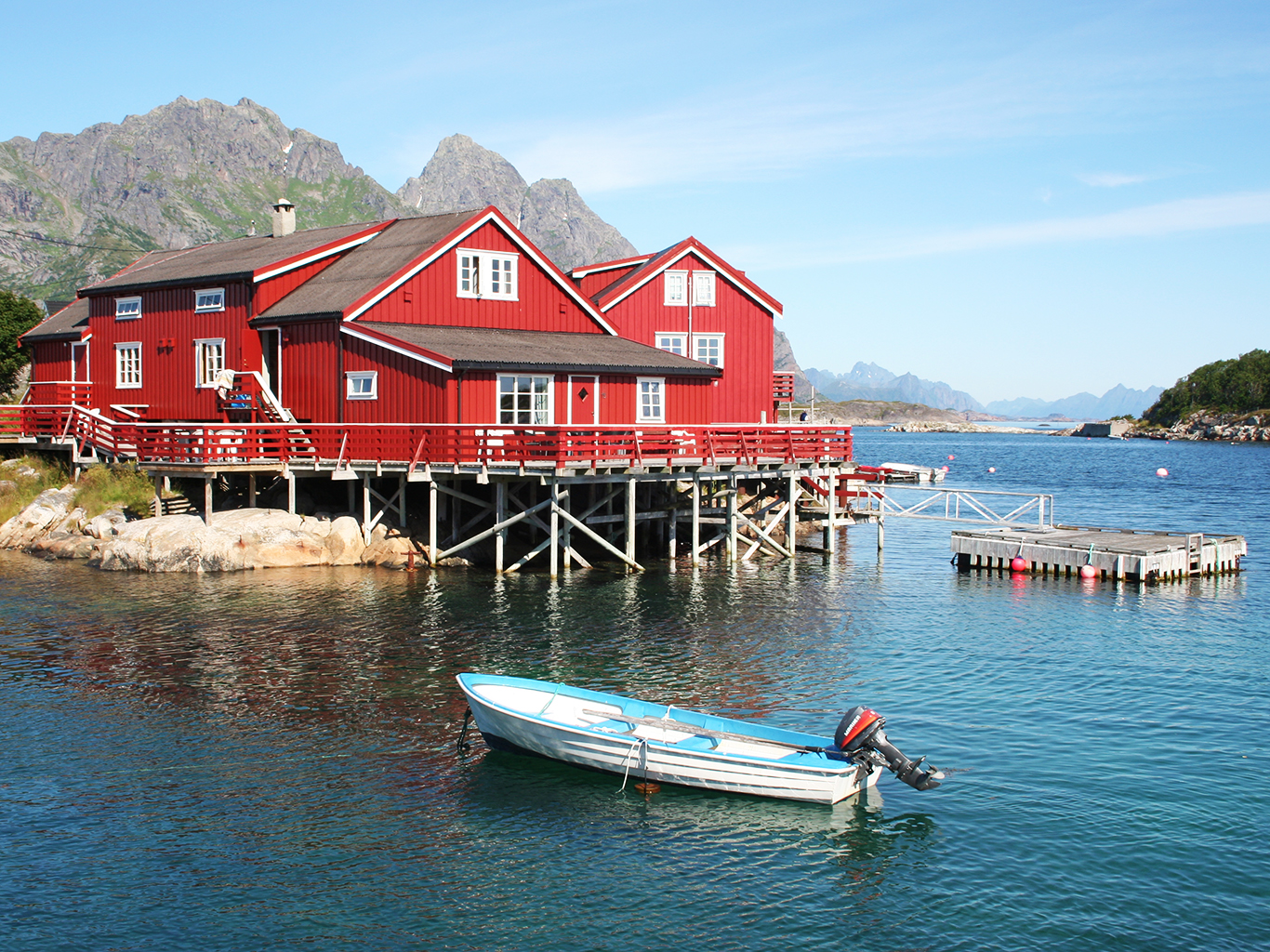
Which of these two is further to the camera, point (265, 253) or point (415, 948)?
point (265, 253)

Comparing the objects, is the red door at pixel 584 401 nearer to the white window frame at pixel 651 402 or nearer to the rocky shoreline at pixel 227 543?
the white window frame at pixel 651 402

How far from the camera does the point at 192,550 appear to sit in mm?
34781

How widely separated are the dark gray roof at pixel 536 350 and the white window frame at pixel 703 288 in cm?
424

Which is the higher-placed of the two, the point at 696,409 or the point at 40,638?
the point at 696,409

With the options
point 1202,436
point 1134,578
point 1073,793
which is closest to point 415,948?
point 1073,793

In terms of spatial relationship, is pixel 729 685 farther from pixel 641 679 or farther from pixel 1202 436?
pixel 1202 436

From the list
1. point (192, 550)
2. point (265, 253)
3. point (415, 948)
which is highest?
point (265, 253)

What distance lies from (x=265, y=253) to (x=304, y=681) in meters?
26.3

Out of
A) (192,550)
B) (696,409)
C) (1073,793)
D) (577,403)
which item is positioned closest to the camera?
(1073,793)

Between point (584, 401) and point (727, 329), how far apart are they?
38.4 feet

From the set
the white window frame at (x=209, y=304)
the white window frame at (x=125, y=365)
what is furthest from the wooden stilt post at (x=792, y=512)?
the white window frame at (x=125, y=365)

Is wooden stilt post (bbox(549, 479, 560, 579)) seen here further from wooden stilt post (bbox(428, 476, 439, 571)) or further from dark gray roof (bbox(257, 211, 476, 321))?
dark gray roof (bbox(257, 211, 476, 321))

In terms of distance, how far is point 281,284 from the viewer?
41.6 metres

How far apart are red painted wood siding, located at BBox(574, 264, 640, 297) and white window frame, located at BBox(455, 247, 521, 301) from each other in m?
8.31
